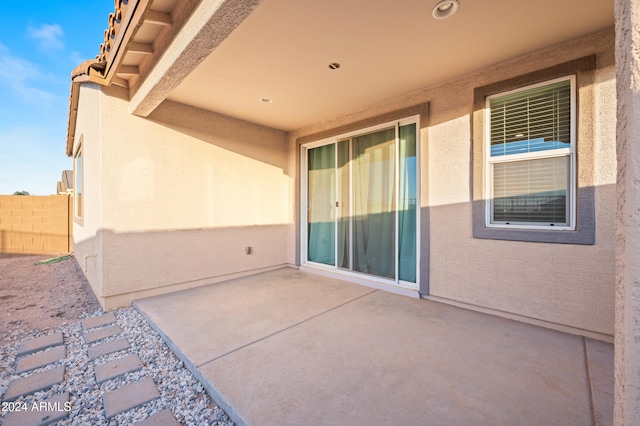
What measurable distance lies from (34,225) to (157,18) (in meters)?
8.60

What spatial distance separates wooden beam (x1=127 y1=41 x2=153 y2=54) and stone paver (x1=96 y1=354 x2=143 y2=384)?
3.04 meters

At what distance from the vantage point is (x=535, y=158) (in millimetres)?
2941

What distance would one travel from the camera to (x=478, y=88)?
3230mm

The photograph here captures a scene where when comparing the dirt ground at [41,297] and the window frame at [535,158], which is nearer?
the window frame at [535,158]

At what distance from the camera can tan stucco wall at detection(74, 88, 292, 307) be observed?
11.9 ft

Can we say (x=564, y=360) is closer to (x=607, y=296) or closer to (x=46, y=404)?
(x=607, y=296)

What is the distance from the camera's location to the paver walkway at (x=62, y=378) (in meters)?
1.77

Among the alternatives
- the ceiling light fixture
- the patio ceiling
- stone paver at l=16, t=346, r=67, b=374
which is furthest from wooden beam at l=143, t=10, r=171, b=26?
stone paver at l=16, t=346, r=67, b=374

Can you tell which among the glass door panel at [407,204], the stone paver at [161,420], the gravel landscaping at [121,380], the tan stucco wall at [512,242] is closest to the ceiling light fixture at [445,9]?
the tan stucco wall at [512,242]

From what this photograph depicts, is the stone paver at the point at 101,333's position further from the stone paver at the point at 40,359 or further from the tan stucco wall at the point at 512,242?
the tan stucco wall at the point at 512,242

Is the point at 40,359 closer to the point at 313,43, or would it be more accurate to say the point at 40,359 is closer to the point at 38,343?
the point at 38,343

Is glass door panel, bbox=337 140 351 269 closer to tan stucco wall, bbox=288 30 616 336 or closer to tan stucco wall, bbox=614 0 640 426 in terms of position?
tan stucco wall, bbox=288 30 616 336

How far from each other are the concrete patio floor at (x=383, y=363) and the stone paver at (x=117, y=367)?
0.30m

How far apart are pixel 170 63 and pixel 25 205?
845 centimetres
